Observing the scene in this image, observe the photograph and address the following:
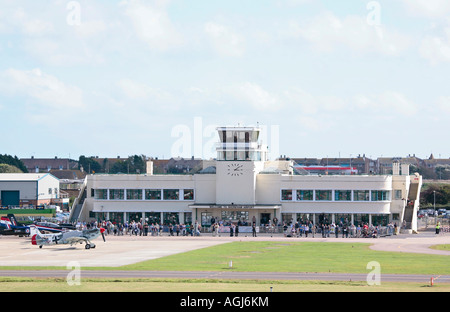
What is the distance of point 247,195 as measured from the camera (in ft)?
298

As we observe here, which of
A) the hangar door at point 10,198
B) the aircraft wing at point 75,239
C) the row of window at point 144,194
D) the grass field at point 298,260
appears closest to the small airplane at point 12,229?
the row of window at point 144,194

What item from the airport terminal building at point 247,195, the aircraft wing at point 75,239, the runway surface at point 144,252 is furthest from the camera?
the airport terminal building at point 247,195

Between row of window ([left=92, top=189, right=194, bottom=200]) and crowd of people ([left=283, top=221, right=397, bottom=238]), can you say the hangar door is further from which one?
crowd of people ([left=283, top=221, right=397, bottom=238])

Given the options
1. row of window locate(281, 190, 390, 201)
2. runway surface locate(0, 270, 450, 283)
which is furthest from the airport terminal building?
runway surface locate(0, 270, 450, 283)

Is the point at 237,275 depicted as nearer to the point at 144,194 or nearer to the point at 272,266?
the point at 272,266

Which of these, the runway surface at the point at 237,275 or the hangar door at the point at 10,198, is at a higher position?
the hangar door at the point at 10,198

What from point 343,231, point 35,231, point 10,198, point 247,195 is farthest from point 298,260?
point 10,198

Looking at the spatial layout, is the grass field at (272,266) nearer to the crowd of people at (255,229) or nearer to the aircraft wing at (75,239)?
the crowd of people at (255,229)

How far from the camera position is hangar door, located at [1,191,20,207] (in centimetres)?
12181

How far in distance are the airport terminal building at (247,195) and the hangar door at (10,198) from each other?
3212cm

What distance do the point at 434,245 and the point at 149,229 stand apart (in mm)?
A: 34216

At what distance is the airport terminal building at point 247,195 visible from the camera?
90250 mm

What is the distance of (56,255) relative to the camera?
198 ft
